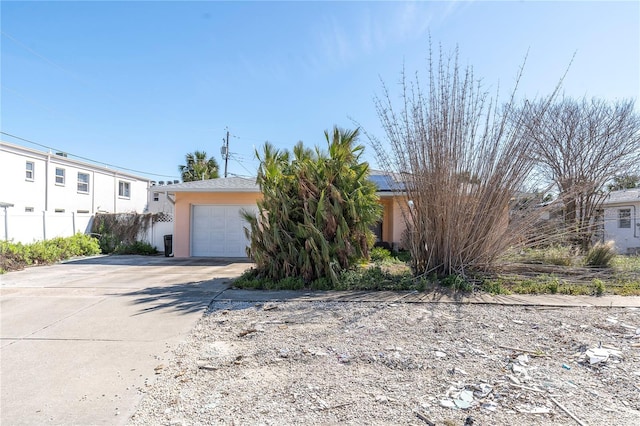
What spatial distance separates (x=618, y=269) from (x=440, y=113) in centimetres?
556

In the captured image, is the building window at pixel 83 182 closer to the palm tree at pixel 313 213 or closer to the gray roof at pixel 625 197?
the palm tree at pixel 313 213

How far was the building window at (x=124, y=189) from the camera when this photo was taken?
24.0 meters

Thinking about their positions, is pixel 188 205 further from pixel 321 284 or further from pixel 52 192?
pixel 52 192

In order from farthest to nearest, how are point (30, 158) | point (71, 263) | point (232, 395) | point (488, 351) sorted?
point (30, 158) < point (71, 263) < point (488, 351) < point (232, 395)

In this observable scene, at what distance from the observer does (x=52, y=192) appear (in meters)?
19.1

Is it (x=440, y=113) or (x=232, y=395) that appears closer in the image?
(x=232, y=395)

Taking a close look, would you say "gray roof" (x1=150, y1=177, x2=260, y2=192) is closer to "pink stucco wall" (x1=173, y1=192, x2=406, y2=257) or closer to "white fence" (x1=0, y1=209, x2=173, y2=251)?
"pink stucco wall" (x1=173, y1=192, x2=406, y2=257)

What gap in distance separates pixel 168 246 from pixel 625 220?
80.1 feet

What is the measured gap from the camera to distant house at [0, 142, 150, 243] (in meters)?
13.0

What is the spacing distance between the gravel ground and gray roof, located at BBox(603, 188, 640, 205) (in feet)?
60.7

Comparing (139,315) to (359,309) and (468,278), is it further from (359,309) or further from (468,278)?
(468,278)

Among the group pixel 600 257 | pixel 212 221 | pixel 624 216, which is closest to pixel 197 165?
pixel 212 221

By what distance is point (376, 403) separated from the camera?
9.25 ft

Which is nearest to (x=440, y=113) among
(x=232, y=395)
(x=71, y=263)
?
(x=232, y=395)
